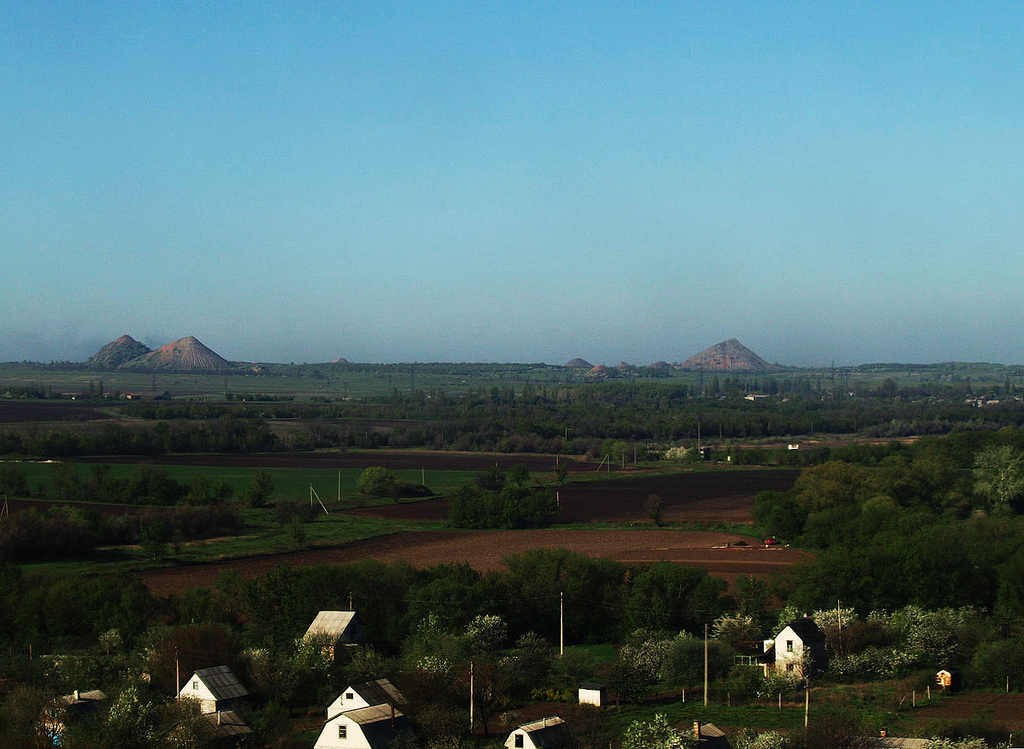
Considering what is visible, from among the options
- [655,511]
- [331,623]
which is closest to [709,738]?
[331,623]

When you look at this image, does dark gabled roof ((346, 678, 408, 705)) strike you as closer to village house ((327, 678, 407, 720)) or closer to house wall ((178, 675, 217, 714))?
village house ((327, 678, 407, 720))

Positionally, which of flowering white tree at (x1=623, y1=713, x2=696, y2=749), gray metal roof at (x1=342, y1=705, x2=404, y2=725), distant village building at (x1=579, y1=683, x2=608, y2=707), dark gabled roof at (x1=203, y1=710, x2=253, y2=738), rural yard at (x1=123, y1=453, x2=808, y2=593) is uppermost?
flowering white tree at (x1=623, y1=713, x2=696, y2=749)

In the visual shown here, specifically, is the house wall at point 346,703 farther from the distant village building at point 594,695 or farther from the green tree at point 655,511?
the green tree at point 655,511

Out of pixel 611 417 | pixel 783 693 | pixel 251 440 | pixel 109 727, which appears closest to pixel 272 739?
pixel 109 727

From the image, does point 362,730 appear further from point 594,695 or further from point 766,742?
point 766,742

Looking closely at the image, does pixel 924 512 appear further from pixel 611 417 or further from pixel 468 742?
pixel 611 417

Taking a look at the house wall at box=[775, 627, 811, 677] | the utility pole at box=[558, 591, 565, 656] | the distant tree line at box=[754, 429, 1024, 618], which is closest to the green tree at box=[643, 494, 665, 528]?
the distant tree line at box=[754, 429, 1024, 618]
